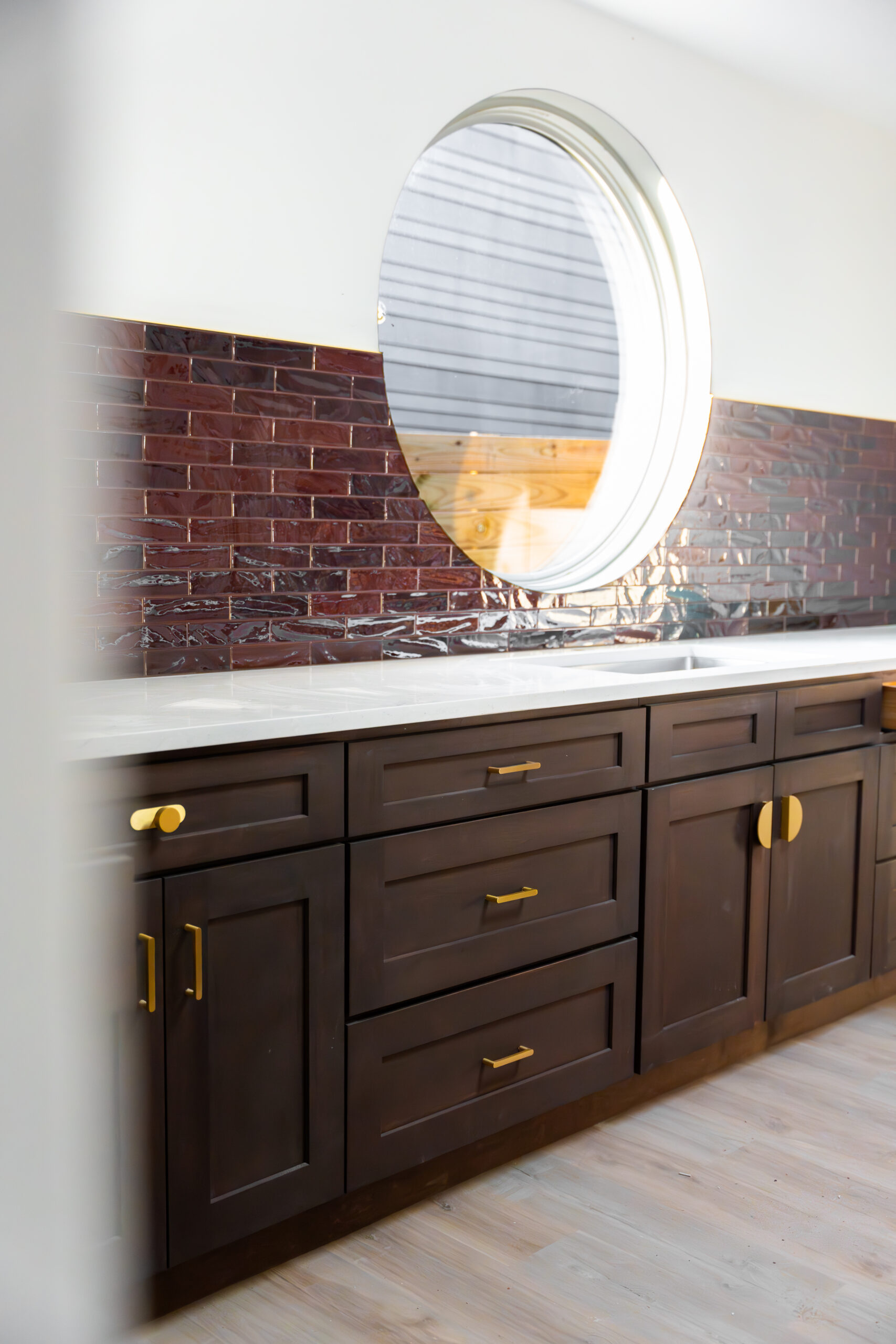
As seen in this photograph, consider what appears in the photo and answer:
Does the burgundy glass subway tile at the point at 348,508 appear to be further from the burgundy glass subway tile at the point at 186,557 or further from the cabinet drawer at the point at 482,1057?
the cabinet drawer at the point at 482,1057

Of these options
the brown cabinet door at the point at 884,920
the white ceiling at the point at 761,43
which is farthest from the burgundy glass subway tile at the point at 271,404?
the brown cabinet door at the point at 884,920

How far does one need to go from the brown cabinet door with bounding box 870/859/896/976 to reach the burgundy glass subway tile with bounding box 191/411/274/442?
185 cm

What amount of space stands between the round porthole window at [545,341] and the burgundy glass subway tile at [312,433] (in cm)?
32

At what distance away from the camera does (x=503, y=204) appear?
297cm

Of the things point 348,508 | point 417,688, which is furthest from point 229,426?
point 417,688

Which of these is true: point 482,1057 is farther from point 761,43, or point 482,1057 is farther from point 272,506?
point 761,43

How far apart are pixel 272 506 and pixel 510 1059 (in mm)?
1172

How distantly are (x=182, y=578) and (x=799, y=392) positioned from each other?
223 cm

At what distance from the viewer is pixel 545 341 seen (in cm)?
313

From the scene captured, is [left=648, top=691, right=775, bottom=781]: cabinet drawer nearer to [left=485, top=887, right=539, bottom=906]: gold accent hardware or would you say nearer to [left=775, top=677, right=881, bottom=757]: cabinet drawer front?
[left=775, top=677, right=881, bottom=757]: cabinet drawer front

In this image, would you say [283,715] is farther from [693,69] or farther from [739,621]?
[693,69]

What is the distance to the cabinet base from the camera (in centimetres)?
172

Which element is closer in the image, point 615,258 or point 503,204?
point 503,204

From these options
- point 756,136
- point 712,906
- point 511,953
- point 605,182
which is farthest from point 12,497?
point 756,136
